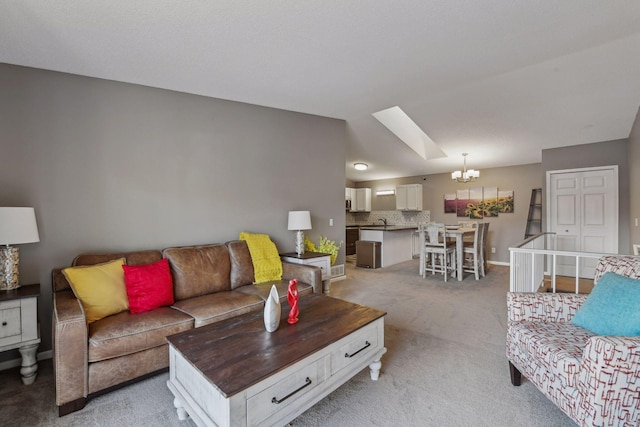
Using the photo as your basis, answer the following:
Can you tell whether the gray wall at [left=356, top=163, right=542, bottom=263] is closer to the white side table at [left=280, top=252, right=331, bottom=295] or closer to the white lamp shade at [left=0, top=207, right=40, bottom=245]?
the white side table at [left=280, top=252, right=331, bottom=295]

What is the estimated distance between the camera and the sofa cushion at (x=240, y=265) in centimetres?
319

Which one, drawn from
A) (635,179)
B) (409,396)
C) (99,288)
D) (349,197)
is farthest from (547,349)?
(349,197)

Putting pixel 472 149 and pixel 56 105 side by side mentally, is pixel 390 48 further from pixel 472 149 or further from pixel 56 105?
pixel 472 149

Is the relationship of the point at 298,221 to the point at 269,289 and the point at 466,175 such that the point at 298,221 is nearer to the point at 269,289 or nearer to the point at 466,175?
the point at 269,289

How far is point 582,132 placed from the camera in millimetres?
4605

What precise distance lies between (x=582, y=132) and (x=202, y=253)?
584 centimetres

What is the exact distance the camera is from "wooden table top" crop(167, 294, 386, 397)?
139 cm

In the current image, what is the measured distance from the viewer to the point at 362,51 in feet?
8.54

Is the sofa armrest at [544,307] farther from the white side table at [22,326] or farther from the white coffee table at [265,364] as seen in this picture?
the white side table at [22,326]

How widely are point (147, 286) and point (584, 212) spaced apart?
21.6ft

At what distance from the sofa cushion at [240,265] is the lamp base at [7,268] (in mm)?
1696

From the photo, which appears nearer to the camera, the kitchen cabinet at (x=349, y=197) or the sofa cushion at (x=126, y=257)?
the sofa cushion at (x=126, y=257)

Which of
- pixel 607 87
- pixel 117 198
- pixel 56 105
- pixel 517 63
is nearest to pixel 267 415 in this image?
pixel 117 198

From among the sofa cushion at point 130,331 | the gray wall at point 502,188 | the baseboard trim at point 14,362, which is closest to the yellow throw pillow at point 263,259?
the sofa cushion at point 130,331
